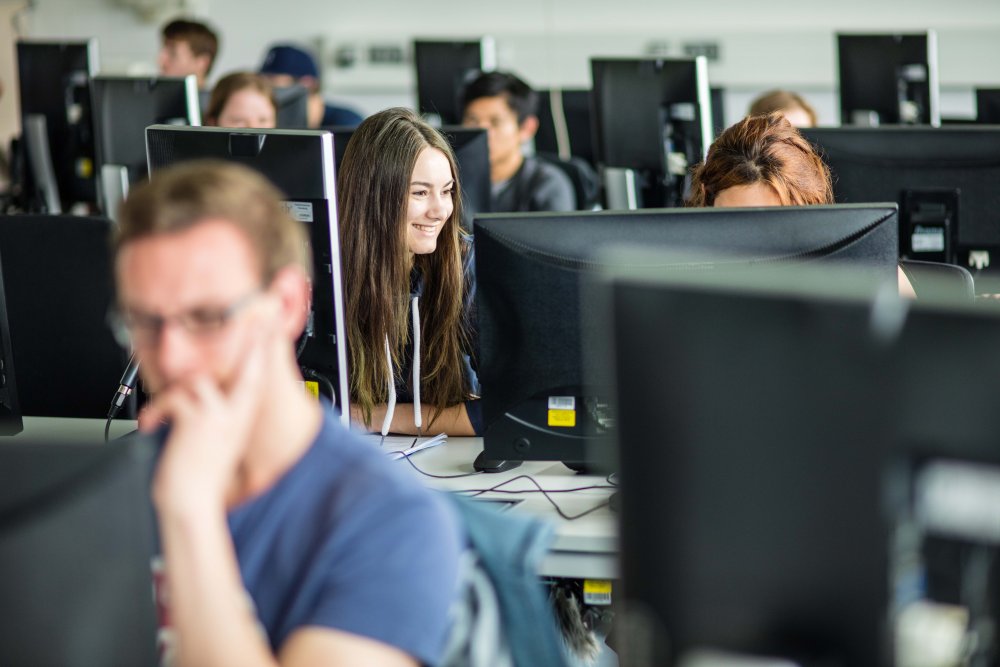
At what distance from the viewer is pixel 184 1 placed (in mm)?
6953

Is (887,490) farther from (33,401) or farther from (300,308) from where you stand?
(33,401)

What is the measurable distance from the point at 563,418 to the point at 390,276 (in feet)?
1.77

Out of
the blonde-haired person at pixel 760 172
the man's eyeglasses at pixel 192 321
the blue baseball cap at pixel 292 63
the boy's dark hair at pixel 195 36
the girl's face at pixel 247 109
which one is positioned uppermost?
the boy's dark hair at pixel 195 36

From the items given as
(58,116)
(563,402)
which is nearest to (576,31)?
(58,116)

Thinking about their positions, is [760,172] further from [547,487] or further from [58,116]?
[58,116]

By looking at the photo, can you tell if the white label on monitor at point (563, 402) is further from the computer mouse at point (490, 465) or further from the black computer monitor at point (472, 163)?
the black computer monitor at point (472, 163)

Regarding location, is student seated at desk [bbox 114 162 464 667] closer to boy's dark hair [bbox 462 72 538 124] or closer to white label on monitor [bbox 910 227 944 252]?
white label on monitor [bbox 910 227 944 252]

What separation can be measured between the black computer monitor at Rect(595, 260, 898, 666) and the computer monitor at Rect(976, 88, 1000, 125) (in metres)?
2.89

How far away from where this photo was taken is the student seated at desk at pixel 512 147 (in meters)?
4.14

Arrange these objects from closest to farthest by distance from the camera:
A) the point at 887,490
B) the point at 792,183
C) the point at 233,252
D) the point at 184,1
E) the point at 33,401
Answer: the point at 887,490 < the point at 233,252 < the point at 792,183 < the point at 33,401 < the point at 184,1

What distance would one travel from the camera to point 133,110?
3.79 meters

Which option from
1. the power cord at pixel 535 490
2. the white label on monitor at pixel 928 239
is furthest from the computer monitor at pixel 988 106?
the power cord at pixel 535 490

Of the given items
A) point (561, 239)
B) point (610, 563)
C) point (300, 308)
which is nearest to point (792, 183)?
point (561, 239)

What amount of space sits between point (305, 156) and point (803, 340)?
1294 mm
